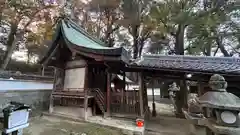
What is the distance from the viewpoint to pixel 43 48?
1886 cm

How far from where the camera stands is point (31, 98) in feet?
26.6

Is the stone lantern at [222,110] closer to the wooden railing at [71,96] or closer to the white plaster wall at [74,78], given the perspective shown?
the wooden railing at [71,96]

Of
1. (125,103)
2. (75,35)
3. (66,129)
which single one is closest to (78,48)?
(75,35)

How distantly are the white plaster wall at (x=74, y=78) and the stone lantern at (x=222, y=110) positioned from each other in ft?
18.9

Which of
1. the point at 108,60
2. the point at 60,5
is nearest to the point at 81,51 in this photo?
the point at 108,60

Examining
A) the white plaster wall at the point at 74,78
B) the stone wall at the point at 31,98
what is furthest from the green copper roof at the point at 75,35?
the stone wall at the point at 31,98

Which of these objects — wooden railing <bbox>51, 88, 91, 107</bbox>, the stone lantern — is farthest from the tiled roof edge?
the stone lantern

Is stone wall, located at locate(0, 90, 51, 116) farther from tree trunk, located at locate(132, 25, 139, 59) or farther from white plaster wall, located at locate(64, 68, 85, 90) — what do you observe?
tree trunk, located at locate(132, 25, 139, 59)

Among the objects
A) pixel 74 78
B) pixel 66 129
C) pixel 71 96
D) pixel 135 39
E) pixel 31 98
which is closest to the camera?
pixel 66 129

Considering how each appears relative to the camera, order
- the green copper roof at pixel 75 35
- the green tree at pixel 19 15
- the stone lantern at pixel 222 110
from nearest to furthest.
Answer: the stone lantern at pixel 222 110 → the green copper roof at pixel 75 35 → the green tree at pixel 19 15

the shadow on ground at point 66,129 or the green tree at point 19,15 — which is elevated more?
the green tree at point 19,15

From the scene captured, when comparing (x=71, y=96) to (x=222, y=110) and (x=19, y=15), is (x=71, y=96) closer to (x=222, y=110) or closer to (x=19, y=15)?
(x=222, y=110)

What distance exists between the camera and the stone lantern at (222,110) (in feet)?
7.55

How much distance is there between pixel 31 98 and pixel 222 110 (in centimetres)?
852
